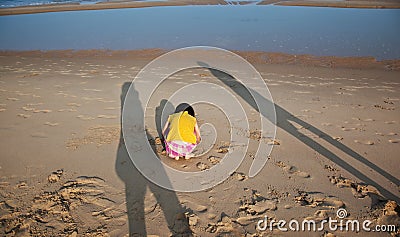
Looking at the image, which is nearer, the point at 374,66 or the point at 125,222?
the point at 125,222

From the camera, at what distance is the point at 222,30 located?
16.8m

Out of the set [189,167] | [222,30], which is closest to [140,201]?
[189,167]

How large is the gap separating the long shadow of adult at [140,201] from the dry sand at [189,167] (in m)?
0.01

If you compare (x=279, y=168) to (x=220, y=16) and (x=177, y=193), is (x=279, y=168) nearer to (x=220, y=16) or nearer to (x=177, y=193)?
(x=177, y=193)

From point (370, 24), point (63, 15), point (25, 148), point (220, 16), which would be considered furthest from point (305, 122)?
point (63, 15)

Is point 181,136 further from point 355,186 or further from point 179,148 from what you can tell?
point 355,186

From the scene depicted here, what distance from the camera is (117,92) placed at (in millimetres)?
7941

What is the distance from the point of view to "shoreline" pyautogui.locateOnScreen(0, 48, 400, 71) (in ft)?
35.6

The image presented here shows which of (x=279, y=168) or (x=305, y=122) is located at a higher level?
(x=305, y=122)

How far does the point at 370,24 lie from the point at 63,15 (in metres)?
24.7

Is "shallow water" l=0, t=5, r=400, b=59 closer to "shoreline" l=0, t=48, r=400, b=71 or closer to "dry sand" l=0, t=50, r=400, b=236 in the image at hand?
"shoreline" l=0, t=48, r=400, b=71

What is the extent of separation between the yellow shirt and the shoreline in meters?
7.67

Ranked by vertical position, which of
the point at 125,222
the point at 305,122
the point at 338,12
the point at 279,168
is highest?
the point at 338,12

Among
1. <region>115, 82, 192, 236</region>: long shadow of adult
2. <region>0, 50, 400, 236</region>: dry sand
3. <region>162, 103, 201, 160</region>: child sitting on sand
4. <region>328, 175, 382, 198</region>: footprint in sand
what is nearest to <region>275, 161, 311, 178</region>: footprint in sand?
<region>0, 50, 400, 236</region>: dry sand
